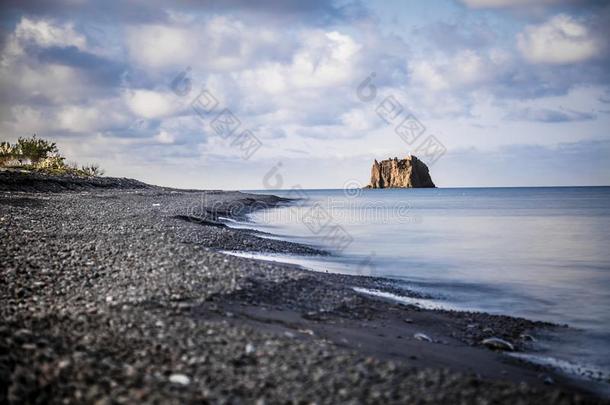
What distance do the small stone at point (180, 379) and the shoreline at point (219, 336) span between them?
25 mm

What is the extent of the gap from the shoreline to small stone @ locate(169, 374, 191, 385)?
0.02m

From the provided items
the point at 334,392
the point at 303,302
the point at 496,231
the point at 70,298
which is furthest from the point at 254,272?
the point at 496,231

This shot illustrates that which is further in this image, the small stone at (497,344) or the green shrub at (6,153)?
the green shrub at (6,153)

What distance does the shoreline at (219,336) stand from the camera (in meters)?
5.86

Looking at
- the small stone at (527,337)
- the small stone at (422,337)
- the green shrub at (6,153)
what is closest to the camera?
the small stone at (422,337)

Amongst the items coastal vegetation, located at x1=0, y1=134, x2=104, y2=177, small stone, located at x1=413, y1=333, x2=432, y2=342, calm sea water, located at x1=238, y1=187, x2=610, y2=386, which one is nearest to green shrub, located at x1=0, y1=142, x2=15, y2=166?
coastal vegetation, located at x1=0, y1=134, x2=104, y2=177

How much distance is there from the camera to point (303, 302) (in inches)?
418

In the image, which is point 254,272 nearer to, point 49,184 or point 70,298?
point 70,298

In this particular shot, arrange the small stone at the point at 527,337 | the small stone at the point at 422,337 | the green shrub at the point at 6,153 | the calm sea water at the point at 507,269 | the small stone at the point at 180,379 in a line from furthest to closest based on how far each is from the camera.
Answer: the green shrub at the point at 6,153, the calm sea water at the point at 507,269, the small stone at the point at 527,337, the small stone at the point at 422,337, the small stone at the point at 180,379

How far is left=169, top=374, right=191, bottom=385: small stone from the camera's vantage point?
5.82m

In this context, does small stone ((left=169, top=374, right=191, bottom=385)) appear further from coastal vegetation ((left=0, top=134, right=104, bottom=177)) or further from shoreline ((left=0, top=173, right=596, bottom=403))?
coastal vegetation ((left=0, top=134, right=104, bottom=177))

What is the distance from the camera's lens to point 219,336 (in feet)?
24.0

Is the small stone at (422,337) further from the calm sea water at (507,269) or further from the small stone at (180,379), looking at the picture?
the small stone at (180,379)

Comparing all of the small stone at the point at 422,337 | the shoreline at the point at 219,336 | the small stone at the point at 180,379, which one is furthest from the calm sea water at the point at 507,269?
the small stone at the point at 180,379
